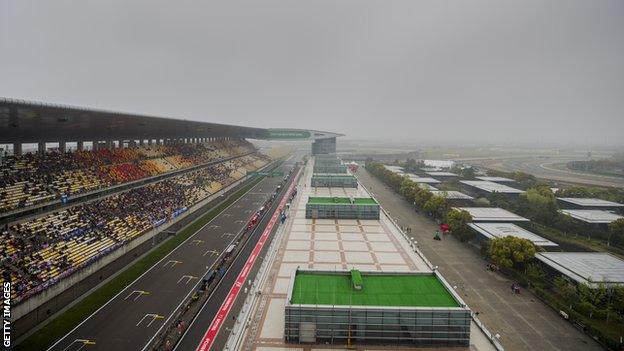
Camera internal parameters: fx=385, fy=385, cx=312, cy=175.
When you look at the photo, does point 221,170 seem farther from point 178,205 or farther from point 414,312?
Result: point 414,312

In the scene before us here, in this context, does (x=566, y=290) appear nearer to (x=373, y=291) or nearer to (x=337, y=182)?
(x=373, y=291)

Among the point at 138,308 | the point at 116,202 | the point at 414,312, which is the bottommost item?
the point at 138,308

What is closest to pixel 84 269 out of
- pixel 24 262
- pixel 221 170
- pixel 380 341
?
→ pixel 24 262

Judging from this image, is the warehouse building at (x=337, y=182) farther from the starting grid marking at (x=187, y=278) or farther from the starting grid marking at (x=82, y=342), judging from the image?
the starting grid marking at (x=82, y=342)

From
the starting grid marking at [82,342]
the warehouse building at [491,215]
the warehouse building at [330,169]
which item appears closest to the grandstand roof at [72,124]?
the starting grid marking at [82,342]

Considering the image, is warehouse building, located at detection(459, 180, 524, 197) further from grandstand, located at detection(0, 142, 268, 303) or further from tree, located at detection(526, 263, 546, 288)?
grandstand, located at detection(0, 142, 268, 303)

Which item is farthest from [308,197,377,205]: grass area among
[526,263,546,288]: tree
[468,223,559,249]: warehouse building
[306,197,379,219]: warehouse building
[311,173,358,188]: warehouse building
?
[526,263,546,288]: tree
